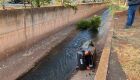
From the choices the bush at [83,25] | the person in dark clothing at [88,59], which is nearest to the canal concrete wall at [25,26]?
the bush at [83,25]

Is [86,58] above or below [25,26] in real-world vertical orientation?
below

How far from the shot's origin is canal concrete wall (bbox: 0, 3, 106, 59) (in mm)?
15456

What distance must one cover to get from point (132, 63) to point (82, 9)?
30.5 metres

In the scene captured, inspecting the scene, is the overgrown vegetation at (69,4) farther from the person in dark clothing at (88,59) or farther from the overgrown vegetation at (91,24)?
the person in dark clothing at (88,59)

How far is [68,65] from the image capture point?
54.8 feet

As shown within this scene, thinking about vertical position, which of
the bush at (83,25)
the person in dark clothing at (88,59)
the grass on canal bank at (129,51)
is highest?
the grass on canal bank at (129,51)

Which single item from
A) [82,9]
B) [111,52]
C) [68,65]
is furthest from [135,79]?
[82,9]

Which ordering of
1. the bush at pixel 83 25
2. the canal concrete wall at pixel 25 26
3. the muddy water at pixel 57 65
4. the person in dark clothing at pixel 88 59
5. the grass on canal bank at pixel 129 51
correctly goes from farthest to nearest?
the bush at pixel 83 25, the canal concrete wall at pixel 25 26, the muddy water at pixel 57 65, the person in dark clothing at pixel 88 59, the grass on canal bank at pixel 129 51

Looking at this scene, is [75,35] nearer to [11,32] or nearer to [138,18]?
[138,18]

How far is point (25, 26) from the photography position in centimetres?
1858

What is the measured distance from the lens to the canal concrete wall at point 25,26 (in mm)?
15456

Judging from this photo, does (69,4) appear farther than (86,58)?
Yes

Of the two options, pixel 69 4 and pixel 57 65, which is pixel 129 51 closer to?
pixel 57 65

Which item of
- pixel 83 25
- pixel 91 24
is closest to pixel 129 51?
pixel 83 25
